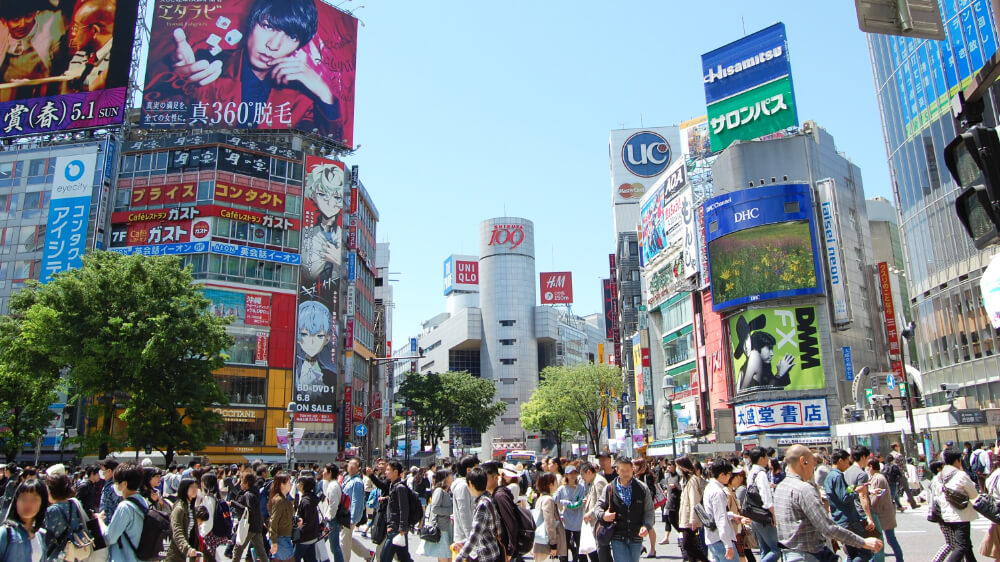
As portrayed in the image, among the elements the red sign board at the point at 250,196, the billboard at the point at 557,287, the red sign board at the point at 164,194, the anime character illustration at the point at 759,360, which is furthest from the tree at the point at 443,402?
the billboard at the point at 557,287

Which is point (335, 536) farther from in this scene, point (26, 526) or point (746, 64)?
point (746, 64)

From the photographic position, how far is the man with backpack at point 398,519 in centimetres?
1005

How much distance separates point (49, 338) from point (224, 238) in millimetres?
17986

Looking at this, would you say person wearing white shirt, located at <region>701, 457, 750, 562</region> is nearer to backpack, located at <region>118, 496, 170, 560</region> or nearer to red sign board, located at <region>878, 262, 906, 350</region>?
backpack, located at <region>118, 496, 170, 560</region>

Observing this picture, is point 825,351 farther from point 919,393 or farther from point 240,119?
point 240,119

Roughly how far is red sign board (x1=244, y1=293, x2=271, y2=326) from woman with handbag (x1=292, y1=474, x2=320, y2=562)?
4215 centimetres

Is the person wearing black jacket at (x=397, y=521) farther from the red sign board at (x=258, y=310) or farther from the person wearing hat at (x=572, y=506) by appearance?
the red sign board at (x=258, y=310)

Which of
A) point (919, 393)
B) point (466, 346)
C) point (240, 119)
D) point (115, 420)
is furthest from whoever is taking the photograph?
point (466, 346)

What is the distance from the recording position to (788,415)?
44656 millimetres

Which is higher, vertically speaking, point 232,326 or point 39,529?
point 232,326

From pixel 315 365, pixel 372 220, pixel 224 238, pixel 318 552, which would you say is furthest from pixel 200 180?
pixel 318 552

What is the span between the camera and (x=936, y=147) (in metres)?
38.6

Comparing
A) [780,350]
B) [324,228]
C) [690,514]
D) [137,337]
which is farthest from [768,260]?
[690,514]

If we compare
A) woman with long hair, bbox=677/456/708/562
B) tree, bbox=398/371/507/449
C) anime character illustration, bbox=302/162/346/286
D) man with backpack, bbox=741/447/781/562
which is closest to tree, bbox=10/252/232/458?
anime character illustration, bbox=302/162/346/286
